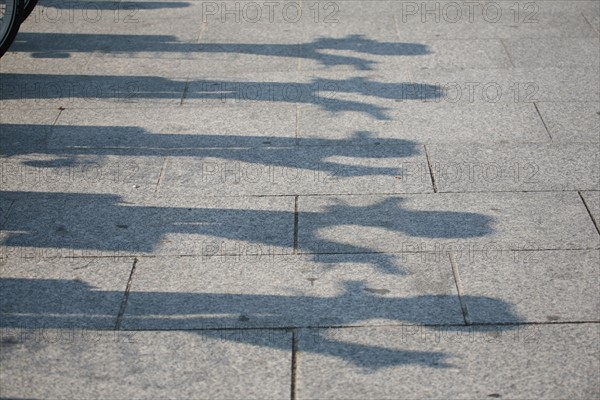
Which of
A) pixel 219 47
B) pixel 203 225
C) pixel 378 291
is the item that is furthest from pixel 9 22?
pixel 378 291

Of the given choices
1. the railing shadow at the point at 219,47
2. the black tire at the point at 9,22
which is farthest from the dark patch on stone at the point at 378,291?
the black tire at the point at 9,22

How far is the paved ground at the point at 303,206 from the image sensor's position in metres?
5.09

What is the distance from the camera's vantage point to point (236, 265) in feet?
19.7

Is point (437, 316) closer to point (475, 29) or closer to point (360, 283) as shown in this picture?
point (360, 283)

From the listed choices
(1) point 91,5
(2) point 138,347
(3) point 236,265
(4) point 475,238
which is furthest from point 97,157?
(1) point 91,5

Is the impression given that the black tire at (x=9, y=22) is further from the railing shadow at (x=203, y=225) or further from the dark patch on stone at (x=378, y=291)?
the dark patch on stone at (x=378, y=291)

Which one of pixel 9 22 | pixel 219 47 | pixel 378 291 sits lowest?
pixel 378 291

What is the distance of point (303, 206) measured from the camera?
21.9 ft
